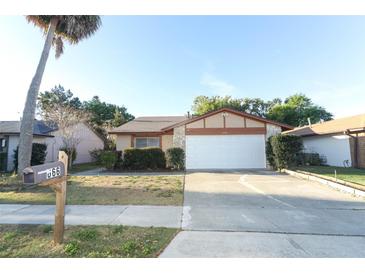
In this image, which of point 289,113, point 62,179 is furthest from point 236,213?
point 289,113

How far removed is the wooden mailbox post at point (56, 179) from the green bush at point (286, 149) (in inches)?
491

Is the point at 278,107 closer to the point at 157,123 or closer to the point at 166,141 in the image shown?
the point at 157,123

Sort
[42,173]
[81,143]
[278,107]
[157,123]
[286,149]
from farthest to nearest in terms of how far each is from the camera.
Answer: [278,107], [81,143], [157,123], [286,149], [42,173]

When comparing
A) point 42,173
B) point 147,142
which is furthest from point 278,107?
point 42,173

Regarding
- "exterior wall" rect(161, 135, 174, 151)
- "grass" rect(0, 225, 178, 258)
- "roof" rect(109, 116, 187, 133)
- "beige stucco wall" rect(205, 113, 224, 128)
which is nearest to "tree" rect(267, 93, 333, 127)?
"roof" rect(109, 116, 187, 133)

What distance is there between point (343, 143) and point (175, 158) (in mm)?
12670

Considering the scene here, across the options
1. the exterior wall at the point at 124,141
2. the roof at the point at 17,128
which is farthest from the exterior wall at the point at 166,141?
the roof at the point at 17,128

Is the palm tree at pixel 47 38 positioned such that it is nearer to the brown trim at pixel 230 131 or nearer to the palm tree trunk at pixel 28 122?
the palm tree trunk at pixel 28 122

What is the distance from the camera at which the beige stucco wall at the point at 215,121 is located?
15.8 meters

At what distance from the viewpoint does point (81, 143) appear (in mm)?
22344

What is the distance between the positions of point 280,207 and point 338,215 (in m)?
1.35

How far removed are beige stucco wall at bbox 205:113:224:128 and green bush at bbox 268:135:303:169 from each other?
13.1 ft

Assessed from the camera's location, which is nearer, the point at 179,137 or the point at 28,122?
the point at 28,122

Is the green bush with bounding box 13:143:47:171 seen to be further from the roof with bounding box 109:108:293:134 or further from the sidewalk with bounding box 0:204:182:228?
the sidewalk with bounding box 0:204:182:228
